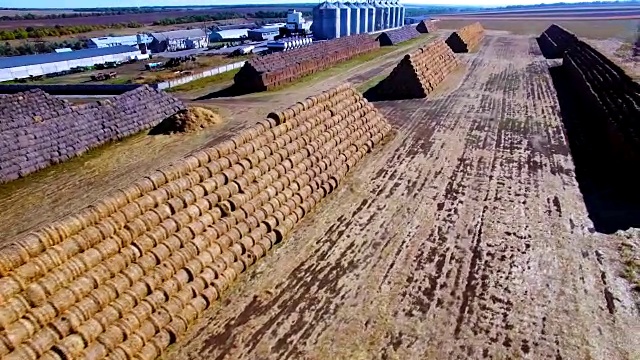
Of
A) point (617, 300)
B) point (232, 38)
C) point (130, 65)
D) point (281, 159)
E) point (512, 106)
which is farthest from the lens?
point (232, 38)

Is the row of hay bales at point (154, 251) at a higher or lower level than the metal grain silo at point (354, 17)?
lower

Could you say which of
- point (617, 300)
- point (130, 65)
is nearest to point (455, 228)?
point (617, 300)

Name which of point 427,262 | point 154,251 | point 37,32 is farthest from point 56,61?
point 37,32

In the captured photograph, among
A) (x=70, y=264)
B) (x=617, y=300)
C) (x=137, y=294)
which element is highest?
(x=70, y=264)

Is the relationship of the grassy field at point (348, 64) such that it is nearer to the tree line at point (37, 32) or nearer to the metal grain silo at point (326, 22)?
the metal grain silo at point (326, 22)

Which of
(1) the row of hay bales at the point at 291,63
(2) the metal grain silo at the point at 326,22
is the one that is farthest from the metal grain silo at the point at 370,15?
(1) the row of hay bales at the point at 291,63

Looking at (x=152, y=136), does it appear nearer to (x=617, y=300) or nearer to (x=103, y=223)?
(x=103, y=223)

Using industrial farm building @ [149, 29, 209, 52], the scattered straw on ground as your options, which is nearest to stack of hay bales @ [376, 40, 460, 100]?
the scattered straw on ground
